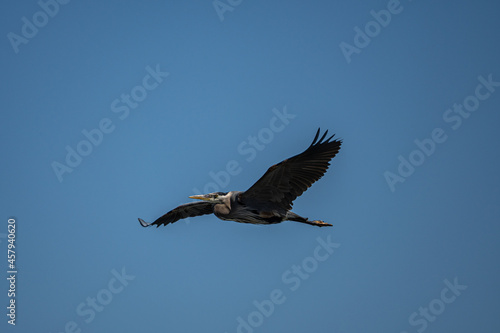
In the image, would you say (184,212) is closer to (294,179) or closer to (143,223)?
(143,223)

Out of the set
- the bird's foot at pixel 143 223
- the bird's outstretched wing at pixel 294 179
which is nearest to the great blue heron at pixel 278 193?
the bird's outstretched wing at pixel 294 179

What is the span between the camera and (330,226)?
1848 cm

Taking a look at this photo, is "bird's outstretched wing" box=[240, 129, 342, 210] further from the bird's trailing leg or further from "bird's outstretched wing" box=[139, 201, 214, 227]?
"bird's outstretched wing" box=[139, 201, 214, 227]

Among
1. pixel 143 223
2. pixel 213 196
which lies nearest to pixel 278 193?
pixel 213 196

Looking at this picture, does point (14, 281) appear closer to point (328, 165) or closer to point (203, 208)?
point (203, 208)

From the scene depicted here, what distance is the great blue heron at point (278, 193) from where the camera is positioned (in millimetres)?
17578

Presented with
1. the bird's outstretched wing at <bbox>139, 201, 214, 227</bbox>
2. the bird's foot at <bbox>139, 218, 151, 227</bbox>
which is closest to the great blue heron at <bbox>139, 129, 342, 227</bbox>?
the bird's outstretched wing at <bbox>139, 201, 214, 227</bbox>

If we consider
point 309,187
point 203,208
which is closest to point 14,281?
point 203,208

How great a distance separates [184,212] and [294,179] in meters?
4.13

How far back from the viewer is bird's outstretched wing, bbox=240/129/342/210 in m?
17.5

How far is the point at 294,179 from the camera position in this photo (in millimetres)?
17766

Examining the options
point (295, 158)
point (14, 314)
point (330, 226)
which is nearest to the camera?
point (295, 158)

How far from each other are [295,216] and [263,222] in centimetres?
87

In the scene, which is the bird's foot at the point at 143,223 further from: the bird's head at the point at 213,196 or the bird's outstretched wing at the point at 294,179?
the bird's outstretched wing at the point at 294,179
